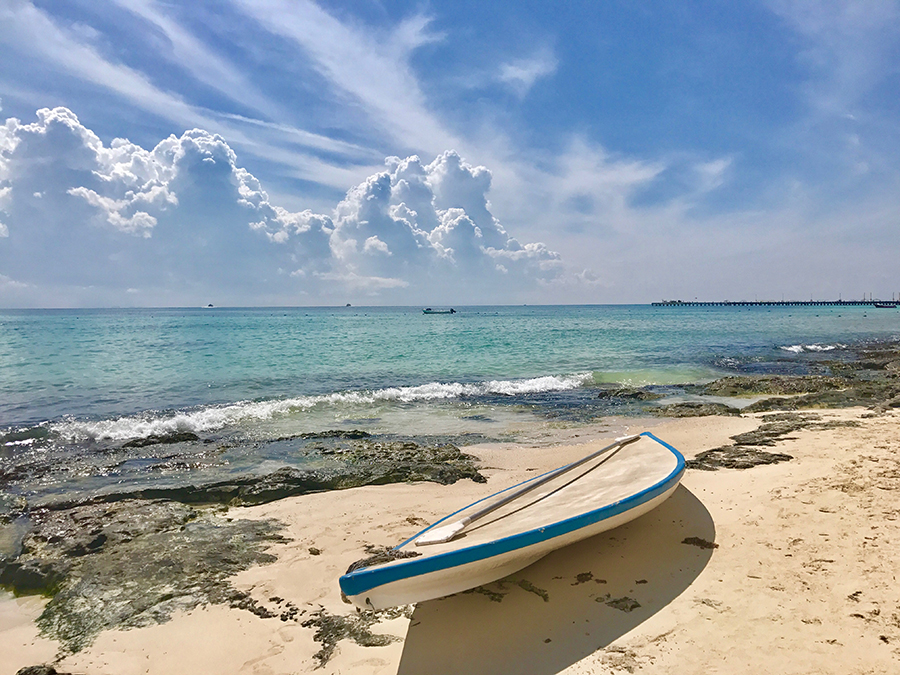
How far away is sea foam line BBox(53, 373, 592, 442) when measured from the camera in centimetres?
1246

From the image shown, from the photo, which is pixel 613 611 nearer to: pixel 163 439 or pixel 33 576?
pixel 33 576

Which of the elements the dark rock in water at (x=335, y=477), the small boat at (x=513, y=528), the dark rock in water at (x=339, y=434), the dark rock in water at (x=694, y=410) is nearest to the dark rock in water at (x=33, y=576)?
the dark rock in water at (x=335, y=477)

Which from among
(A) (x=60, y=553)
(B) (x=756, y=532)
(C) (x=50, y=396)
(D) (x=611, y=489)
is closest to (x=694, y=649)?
(D) (x=611, y=489)

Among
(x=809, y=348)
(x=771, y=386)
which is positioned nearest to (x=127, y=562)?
(x=771, y=386)

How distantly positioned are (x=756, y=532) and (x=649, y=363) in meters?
22.5

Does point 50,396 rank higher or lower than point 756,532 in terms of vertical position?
lower

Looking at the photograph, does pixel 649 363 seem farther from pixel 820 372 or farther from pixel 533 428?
pixel 533 428

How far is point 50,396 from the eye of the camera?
55.2ft

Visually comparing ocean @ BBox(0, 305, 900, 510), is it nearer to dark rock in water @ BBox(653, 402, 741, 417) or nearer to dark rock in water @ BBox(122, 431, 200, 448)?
dark rock in water @ BBox(122, 431, 200, 448)

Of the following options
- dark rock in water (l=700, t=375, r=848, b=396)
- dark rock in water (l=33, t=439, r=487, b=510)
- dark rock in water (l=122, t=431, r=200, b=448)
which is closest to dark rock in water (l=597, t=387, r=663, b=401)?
dark rock in water (l=700, t=375, r=848, b=396)

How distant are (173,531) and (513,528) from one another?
472cm

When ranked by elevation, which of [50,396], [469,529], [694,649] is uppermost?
[469,529]

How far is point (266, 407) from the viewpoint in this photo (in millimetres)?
15336

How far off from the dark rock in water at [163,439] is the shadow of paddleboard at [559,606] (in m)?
9.28
